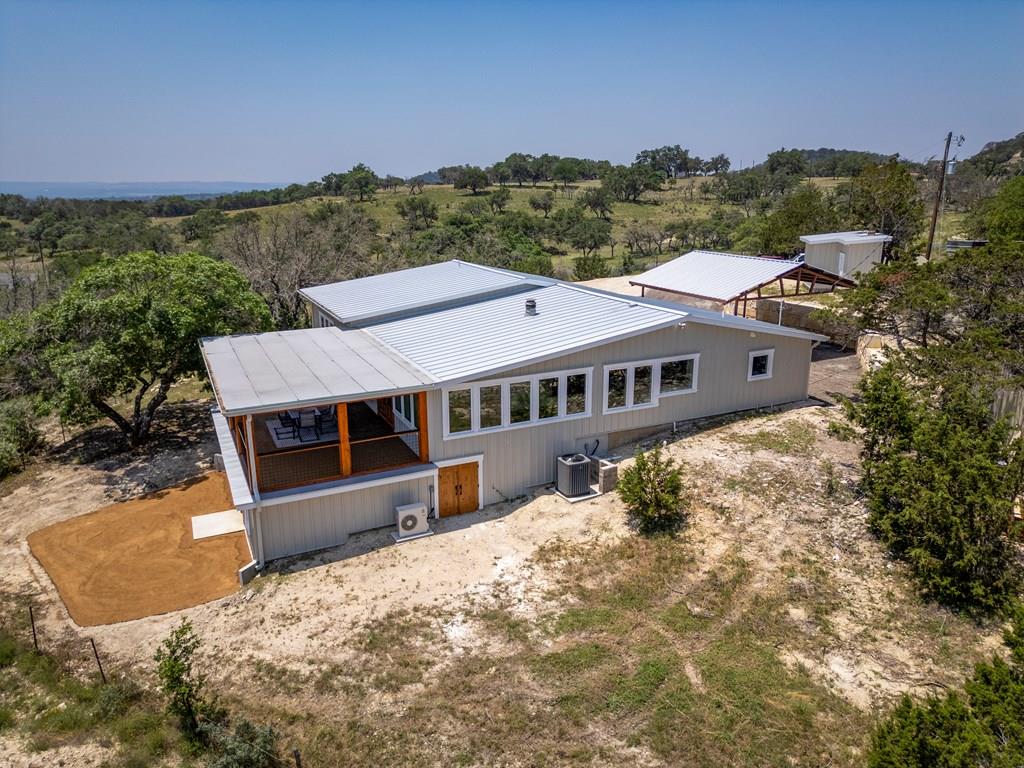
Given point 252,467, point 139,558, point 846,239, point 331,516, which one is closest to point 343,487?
point 331,516

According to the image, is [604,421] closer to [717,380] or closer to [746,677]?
[717,380]

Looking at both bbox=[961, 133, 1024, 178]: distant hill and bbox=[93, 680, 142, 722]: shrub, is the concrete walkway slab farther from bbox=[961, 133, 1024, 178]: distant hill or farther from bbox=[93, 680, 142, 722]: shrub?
bbox=[961, 133, 1024, 178]: distant hill

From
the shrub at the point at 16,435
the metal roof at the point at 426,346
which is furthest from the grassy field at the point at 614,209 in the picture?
the shrub at the point at 16,435

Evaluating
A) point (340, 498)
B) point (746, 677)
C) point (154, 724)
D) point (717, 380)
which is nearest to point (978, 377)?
point (717, 380)

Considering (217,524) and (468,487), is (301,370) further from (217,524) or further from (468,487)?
(468,487)

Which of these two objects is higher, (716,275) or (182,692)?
(716,275)

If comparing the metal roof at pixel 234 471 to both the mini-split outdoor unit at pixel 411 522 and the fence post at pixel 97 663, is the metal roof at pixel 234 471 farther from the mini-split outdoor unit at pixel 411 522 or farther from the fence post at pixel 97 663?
the fence post at pixel 97 663

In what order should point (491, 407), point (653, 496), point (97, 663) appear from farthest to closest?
point (491, 407)
point (653, 496)
point (97, 663)
